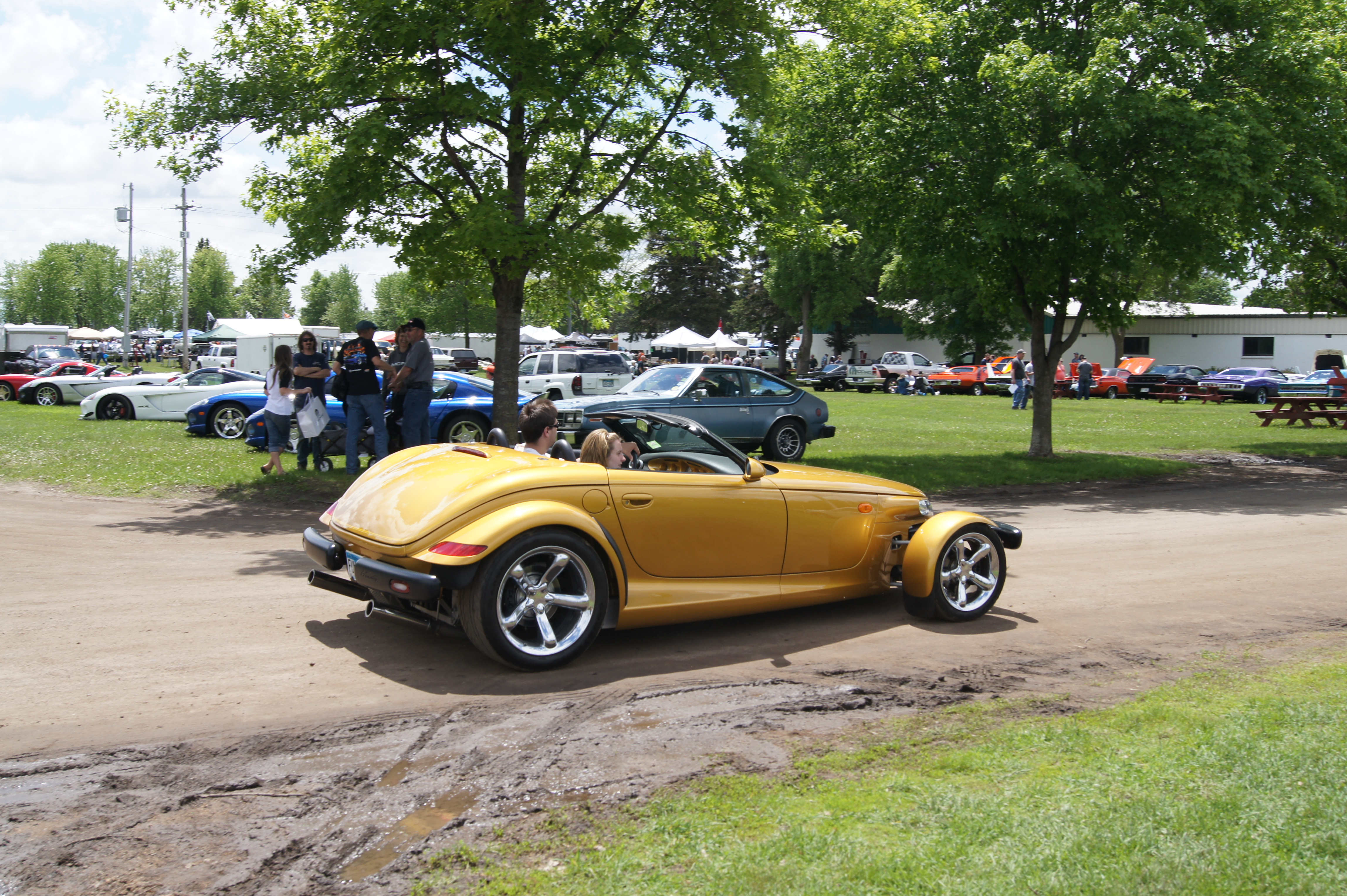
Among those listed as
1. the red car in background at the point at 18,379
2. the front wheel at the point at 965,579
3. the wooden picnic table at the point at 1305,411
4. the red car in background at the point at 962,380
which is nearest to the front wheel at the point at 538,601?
the front wheel at the point at 965,579

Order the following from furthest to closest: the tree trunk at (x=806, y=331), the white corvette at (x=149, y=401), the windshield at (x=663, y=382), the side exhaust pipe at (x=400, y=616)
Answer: the tree trunk at (x=806, y=331) < the white corvette at (x=149, y=401) < the windshield at (x=663, y=382) < the side exhaust pipe at (x=400, y=616)

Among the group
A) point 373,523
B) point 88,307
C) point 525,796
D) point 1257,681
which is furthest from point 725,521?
point 88,307

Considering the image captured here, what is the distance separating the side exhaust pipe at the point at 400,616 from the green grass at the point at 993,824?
6.41ft

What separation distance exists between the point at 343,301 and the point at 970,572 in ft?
378

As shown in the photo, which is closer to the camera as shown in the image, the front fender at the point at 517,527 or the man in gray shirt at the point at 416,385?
the front fender at the point at 517,527

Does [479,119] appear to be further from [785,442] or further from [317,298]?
[317,298]

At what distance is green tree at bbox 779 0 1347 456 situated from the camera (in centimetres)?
1469

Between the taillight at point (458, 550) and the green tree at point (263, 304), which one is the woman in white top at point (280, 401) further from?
the green tree at point (263, 304)

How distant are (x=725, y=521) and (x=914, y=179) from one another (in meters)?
12.4

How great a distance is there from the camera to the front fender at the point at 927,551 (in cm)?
652

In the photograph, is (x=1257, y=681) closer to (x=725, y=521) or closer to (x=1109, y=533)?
(x=725, y=521)

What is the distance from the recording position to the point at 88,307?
10475cm

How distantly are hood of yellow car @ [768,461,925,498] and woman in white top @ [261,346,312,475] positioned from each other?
827 cm

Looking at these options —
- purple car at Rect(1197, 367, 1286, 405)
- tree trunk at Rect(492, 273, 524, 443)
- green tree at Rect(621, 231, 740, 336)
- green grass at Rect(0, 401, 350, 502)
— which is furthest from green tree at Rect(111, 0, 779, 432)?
green tree at Rect(621, 231, 740, 336)
